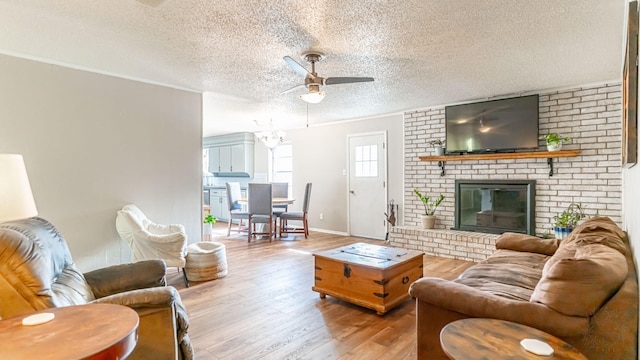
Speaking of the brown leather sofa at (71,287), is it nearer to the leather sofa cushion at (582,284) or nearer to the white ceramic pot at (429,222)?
the leather sofa cushion at (582,284)

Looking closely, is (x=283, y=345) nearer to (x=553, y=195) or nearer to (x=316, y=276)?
(x=316, y=276)

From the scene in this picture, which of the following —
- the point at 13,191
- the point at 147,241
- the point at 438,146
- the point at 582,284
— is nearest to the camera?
the point at 582,284

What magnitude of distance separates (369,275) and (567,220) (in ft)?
9.05

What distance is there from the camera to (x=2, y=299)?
4.62 feet

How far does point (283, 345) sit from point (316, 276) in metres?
0.99

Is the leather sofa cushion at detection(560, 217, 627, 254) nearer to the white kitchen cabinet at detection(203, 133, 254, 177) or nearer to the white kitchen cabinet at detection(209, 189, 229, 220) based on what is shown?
the white kitchen cabinet at detection(203, 133, 254, 177)

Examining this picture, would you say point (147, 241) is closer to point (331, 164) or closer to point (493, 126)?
point (331, 164)

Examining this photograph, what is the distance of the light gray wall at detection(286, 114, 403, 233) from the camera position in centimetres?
595

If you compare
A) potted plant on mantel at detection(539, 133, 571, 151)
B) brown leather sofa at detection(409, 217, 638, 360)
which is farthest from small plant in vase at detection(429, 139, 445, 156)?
brown leather sofa at detection(409, 217, 638, 360)

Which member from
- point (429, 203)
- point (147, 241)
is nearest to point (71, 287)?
point (147, 241)

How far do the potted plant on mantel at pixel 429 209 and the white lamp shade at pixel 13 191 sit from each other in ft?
15.6

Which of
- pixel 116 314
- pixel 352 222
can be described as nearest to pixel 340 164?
pixel 352 222

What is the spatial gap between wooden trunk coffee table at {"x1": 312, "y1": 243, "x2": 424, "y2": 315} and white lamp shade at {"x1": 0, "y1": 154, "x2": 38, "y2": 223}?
2284 millimetres

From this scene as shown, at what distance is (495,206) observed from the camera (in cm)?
476
